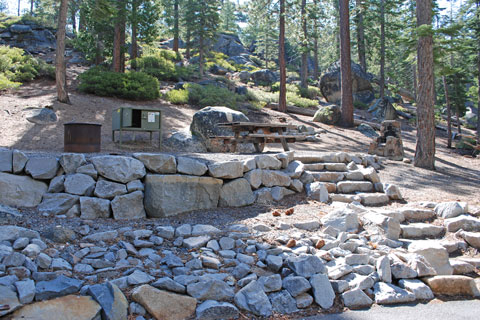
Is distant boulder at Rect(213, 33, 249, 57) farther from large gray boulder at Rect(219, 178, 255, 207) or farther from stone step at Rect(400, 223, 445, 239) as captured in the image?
stone step at Rect(400, 223, 445, 239)

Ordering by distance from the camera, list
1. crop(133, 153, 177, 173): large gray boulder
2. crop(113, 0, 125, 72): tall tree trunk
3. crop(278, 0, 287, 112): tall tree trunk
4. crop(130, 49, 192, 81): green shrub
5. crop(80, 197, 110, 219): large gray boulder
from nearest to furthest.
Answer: crop(80, 197, 110, 219): large gray boulder
crop(133, 153, 177, 173): large gray boulder
crop(113, 0, 125, 72): tall tree trunk
crop(278, 0, 287, 112): tall tree trunk
crop(130, 49, 192, 81): green shrub

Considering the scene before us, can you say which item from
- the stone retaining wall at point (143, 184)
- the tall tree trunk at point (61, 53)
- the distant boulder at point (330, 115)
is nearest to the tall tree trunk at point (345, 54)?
the distant boulder at point (330, 115)

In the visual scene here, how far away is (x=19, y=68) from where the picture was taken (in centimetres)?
1538

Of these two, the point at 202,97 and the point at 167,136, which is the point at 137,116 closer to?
the point at 167,136

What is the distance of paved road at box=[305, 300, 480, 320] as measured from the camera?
11.4ft

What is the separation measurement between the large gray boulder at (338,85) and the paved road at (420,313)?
22.1 meters

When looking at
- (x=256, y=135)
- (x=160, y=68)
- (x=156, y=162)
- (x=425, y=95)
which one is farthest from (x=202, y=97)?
(x=156, y=162)

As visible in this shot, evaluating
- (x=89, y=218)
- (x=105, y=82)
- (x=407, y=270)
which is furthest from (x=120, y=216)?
(x=105, y=82)

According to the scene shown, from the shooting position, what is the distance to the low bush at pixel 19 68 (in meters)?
14.8

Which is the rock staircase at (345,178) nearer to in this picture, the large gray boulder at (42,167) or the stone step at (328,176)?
the stone step at (328,176)

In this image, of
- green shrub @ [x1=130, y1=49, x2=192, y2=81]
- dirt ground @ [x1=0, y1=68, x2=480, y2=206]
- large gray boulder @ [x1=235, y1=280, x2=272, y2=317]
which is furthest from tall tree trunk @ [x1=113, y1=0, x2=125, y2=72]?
large gray boulder @ [x1=235, y1=280, x2=272, y2=317]

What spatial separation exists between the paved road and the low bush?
1474 cm

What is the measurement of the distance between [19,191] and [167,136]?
609 centimetres

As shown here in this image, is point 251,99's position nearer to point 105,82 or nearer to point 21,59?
point 105,82
